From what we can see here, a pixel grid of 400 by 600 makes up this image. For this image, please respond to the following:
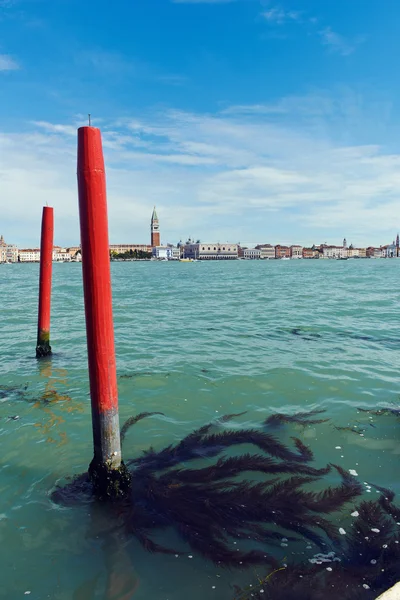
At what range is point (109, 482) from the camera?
4.71m

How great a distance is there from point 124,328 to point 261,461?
39.3 ft

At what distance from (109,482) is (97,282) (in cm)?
217

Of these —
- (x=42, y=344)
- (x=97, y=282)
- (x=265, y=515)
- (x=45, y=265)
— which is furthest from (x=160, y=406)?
(x=45, y=265)

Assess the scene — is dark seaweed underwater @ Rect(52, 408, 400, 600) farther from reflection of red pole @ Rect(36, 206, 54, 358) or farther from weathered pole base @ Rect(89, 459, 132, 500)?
reflection of red pole @ Rect(36, 206, 54, 358)

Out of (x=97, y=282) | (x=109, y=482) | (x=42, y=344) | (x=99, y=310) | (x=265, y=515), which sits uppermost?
(x=97, y=282)

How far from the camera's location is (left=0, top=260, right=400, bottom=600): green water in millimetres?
3760

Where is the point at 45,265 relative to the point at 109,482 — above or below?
above

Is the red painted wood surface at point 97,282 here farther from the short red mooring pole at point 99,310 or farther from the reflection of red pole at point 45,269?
the reflection of red pole at point 45,269

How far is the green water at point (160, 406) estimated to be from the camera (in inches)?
148

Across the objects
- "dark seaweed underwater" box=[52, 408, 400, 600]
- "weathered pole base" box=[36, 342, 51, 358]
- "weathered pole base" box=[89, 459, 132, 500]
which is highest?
"weathered pole base" box=[36, 342, 51, 358]

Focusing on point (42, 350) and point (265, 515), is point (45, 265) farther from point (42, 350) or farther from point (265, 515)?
point (265, 515)

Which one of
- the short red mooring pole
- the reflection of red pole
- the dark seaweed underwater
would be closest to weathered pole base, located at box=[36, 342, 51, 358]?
the reflection of red pole

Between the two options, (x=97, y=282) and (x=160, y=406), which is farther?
(x=160, y=406)

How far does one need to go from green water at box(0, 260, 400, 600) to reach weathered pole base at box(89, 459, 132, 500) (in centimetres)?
20
